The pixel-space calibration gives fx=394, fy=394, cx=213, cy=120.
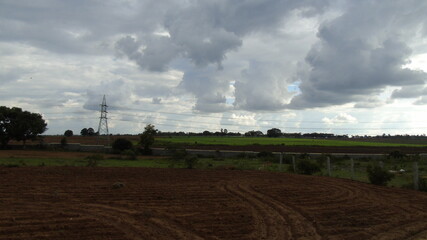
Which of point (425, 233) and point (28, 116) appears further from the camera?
point (28, 116)

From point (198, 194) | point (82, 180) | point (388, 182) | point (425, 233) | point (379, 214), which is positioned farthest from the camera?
point (388, 182)

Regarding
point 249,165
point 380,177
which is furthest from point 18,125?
point 380,177

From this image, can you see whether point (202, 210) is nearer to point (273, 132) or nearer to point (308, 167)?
point (308, 167)

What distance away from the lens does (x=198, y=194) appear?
54.1 ft

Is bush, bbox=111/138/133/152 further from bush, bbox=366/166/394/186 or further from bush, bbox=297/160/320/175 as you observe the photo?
bush, bbox=366/166/394/186

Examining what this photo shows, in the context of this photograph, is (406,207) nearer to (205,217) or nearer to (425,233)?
(425,233)

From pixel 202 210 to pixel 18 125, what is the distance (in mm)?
62888

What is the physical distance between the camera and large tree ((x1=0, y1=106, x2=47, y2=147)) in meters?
66.7

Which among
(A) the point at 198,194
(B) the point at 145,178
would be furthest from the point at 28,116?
(A) the point at 198,194

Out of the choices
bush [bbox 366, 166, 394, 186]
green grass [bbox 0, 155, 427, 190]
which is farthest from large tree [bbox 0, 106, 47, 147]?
bush [bbox 366, 166, 394, 186]

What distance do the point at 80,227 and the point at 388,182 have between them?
19.9 m

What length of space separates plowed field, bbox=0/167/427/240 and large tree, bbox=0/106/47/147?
170 ft

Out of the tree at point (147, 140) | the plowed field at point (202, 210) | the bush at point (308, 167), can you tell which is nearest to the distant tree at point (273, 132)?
the tree at point (147, 140)

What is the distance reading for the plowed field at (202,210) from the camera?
10391 mm
